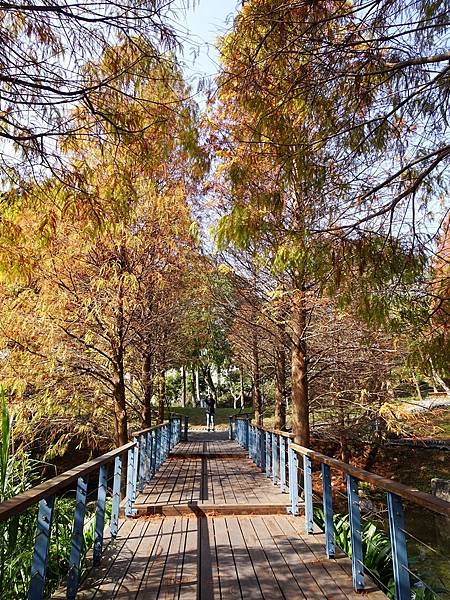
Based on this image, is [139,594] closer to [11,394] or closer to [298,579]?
[298,579]

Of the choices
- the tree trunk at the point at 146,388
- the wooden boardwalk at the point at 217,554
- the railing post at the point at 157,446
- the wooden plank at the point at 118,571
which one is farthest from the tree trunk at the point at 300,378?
the tree trunk at the point at 146,388

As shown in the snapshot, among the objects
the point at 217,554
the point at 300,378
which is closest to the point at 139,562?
the point at 217,554

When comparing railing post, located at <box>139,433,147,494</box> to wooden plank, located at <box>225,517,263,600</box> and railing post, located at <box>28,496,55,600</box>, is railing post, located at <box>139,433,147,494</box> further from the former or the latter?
railing post, located at <box>28,496,55,600</box>

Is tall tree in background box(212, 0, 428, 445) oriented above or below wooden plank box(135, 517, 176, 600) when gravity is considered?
above

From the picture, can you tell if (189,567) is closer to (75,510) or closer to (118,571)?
(118,571)

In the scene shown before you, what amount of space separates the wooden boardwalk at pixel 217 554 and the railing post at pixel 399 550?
70 centimetres

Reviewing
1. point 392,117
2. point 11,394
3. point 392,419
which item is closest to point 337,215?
point 392,117

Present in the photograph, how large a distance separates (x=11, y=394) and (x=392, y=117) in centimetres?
722

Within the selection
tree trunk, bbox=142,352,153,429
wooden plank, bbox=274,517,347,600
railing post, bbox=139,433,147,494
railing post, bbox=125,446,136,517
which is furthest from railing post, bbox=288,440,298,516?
tree trunk, bbox=142,352,153,429

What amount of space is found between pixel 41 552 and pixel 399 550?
205cm

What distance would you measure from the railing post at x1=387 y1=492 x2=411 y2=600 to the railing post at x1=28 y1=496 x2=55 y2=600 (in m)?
1.96

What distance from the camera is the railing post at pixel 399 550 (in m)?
2.66

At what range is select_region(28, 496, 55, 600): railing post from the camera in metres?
2.51

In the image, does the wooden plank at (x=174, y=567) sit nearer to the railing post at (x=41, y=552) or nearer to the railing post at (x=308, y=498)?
the railing post at (x=41, y=552)
